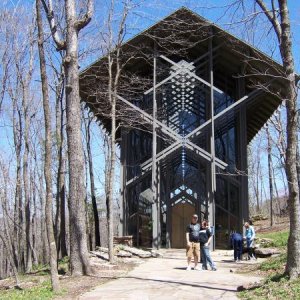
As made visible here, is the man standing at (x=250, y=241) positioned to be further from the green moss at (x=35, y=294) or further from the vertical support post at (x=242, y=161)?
the green moss at (x=35, y=294)

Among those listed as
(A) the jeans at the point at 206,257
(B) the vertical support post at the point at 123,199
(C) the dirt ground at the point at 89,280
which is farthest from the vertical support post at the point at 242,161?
(A) the jeans at the point at 206,257

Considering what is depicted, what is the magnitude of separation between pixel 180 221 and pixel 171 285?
15240 millimetres

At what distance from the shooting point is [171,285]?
977cm

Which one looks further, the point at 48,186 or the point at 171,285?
the point at 48,186

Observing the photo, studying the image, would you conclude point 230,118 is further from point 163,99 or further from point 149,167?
point 149,167

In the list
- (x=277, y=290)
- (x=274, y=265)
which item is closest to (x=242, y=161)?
(x=274, y=265)

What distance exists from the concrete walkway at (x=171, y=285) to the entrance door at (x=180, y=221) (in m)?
11.5

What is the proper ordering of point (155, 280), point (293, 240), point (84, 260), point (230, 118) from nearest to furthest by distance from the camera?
point (293, 240) → point (155, 280) → point (84, 260) → point (230, 118)

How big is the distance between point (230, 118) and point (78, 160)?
535 inches

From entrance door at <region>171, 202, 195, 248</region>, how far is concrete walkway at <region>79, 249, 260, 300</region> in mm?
11540

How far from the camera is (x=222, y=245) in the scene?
75.2 ft

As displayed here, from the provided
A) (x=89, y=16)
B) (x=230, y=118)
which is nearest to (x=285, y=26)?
(x=89, y=16)

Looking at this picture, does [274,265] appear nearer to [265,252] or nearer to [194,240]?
[194,240]

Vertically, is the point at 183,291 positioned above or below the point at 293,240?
below
